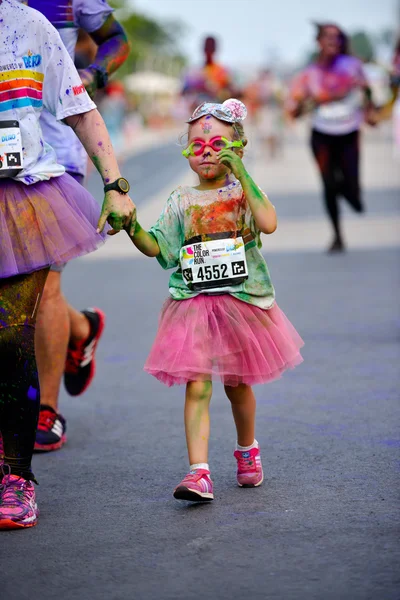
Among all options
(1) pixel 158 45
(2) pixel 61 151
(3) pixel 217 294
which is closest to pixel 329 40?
(2) pixel 61 151

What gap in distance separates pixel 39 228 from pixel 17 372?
49 centimetres

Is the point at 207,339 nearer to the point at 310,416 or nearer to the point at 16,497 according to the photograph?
the point at 16,497

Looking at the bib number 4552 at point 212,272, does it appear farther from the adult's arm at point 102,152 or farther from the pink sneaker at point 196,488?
the pink sneaker at point 196,488

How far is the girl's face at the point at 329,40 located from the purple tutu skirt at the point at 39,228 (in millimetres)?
8274

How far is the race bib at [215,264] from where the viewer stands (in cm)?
471

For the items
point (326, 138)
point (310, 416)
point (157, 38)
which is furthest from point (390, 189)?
point (157, 38)

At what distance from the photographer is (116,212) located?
14.6 ft

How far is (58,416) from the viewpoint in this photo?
5668 millimetres

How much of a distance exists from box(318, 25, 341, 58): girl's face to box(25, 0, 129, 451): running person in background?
22.2 ft

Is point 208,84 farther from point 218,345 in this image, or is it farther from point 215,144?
point 218,345

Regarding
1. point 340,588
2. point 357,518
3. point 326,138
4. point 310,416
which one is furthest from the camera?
point 326,138

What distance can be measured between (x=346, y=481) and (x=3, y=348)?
4.34ft

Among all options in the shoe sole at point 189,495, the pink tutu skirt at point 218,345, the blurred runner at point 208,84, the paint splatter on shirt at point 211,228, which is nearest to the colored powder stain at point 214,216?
the paint splatter on shirt at point 211,228

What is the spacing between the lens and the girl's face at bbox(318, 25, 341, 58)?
12.5 meters
